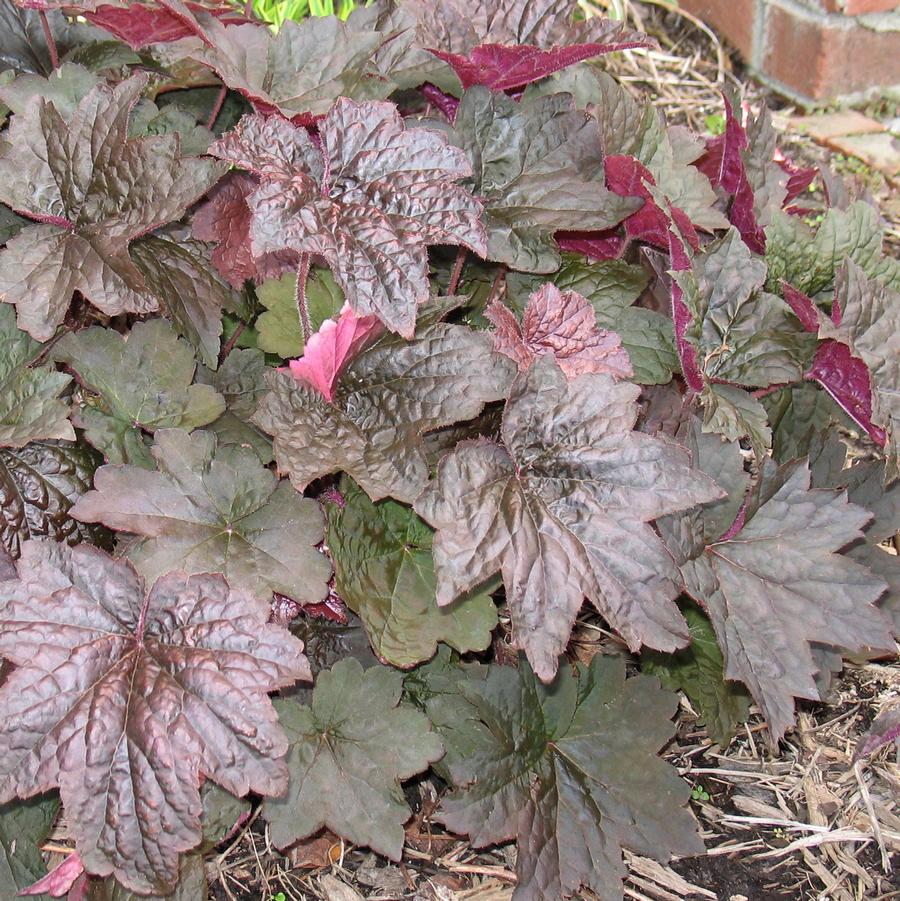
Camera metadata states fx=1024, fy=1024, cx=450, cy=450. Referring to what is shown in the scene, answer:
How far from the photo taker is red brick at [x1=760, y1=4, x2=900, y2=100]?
132 inches

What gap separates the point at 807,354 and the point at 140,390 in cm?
106

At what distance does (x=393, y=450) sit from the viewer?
1.41 metres

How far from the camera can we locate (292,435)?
Result: 4.58 feet

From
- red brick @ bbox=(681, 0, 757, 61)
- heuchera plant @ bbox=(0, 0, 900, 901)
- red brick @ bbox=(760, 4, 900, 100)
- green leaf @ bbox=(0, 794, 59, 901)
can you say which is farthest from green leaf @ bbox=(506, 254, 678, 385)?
Answer: red brick @ bbox=(681, 0, 757, 61)

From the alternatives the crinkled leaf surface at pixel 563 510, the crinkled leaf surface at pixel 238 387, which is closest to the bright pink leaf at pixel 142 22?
the crinkled leaf surface at pixel 238 387

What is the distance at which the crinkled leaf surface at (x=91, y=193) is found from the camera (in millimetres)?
1435

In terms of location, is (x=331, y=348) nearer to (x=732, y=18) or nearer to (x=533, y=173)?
(x=533, y=173)

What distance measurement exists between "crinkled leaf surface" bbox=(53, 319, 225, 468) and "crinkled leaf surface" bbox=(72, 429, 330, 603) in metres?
0.09

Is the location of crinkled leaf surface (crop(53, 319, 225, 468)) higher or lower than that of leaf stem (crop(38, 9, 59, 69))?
lower

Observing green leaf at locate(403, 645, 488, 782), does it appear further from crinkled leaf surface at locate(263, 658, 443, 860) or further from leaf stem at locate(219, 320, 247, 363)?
leaf stem at locate(219, 320, 247, 363)

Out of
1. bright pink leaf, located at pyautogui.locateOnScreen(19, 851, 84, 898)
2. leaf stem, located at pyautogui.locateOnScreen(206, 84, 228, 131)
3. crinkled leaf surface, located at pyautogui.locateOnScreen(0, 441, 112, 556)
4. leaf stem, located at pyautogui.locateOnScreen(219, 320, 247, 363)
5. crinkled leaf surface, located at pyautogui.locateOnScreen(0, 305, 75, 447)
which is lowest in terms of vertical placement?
bright pink leaf, located at pyautogui.locateOnScreen(19, 851, 84, 898)

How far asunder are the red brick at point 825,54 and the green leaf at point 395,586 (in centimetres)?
261

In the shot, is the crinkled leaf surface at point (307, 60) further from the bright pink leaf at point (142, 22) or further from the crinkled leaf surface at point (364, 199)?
the crinkled leaf surface at point (364, 199)

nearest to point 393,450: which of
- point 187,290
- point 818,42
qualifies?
Answer: point 187,290
